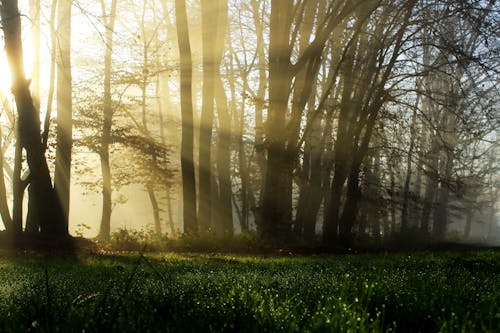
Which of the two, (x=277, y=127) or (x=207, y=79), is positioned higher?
(x=207, y=79)

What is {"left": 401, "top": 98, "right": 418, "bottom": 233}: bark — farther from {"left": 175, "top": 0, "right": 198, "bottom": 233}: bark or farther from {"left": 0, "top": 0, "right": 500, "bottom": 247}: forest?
{"left": 175, "top": 0, "right": 198, "bottom": 233}: bark

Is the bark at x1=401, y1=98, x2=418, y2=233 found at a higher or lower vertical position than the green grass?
higher

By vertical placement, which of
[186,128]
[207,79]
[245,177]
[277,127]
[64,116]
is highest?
[207,79]

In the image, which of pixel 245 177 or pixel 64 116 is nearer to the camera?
pixel 64 116

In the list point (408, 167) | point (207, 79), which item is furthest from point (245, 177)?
point (207, 79)

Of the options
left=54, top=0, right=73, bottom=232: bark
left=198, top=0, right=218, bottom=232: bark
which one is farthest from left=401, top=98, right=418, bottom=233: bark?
left=54, top=0, right=73, bottom=232: bark

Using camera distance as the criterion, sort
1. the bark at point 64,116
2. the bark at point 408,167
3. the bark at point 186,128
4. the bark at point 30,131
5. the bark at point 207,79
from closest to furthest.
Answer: the bark at point 30,131
the bark at point 186,128
the bark at point 64,116
the bark at point 207,79
the bark at point 408,167

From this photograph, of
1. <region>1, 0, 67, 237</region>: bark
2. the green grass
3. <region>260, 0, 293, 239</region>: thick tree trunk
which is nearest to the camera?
the green grass

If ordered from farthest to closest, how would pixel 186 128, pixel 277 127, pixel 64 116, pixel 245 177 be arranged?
1. pixel 245 177
2. pixel 64 116
3. pixel 186 128
4. pixel 277 127

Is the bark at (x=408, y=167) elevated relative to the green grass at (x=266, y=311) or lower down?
elevated

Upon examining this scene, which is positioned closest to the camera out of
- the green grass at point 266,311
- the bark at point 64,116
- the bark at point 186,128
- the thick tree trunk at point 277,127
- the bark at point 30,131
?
the green grass at point 266,311

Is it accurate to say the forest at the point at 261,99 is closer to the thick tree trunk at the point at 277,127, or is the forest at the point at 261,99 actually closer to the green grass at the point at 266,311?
the thick tree trunk at the point at 277,127

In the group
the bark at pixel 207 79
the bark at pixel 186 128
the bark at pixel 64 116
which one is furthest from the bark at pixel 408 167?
the bark at pixel 64 116

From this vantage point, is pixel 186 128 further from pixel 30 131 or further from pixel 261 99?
pixel 30 131
